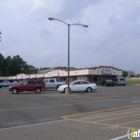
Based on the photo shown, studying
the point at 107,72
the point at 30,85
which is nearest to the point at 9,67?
the point at 107,72

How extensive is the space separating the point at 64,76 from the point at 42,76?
44.0 ft

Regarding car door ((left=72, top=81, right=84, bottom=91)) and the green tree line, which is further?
the green tree line

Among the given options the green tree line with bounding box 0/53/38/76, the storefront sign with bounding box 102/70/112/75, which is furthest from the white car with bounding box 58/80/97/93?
the green tree line with bounding box 0/53/38/76

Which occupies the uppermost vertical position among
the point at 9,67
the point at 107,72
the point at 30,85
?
the point at 9,67

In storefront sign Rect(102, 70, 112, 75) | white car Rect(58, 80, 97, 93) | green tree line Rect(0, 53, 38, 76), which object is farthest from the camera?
green tree line Rect(0, 53, 38, 76)

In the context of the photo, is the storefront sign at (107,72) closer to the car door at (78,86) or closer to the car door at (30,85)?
the car door at (78,86)

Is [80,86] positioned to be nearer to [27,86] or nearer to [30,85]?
[30,85]

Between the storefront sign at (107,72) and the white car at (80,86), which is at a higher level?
the storefront sign at (107,72)

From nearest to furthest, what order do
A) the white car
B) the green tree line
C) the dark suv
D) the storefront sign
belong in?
the dark suv, the white car, the storefront sign, the green tree line

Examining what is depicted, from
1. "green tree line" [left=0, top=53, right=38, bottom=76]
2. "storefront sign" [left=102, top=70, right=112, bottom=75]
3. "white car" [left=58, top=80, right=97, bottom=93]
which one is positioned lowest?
"white car" [left=58, top=80, right=97, bottom=93]

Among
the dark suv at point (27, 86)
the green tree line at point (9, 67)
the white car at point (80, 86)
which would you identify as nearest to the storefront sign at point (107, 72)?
the white car at point (80, 86)

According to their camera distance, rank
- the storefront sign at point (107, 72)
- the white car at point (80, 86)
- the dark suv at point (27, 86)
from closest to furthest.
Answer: the dark suv at point (27, 86)
the white car at point (80, 86)
the storefront sign at point (107, 72)

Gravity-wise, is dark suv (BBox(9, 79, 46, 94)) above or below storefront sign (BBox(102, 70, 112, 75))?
below

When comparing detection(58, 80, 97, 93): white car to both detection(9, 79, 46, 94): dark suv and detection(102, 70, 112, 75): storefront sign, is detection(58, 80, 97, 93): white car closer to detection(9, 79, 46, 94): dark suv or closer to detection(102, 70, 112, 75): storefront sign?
detection(9, 79, 46, 94): dark suv
